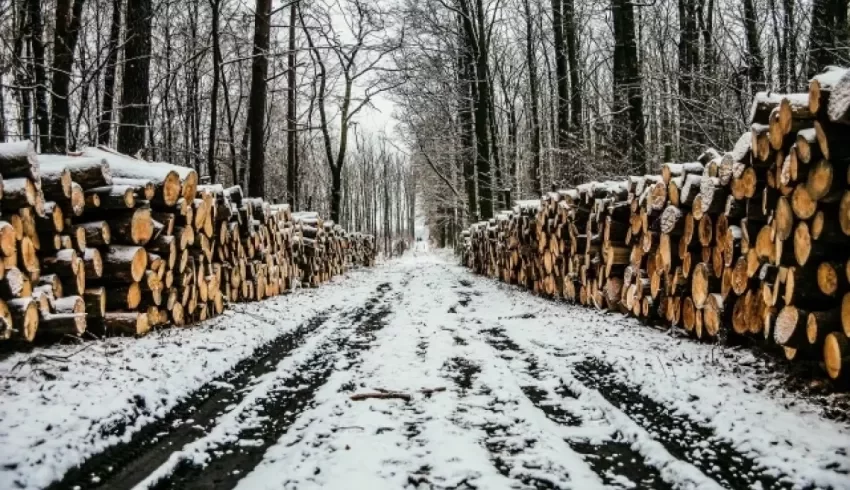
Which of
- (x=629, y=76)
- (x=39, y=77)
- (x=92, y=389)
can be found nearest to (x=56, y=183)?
(x=92, y=389)

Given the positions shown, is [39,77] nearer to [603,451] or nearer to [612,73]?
[603,451]

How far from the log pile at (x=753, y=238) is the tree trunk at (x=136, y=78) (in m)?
8.28

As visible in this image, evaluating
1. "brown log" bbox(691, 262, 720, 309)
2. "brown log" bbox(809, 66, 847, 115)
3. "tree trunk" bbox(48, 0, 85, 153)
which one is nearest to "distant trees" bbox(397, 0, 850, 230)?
"brown log" bbox(691, 262, 720, 309)

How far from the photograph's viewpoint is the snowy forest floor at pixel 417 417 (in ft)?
10.4

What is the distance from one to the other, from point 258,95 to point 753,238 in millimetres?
12524

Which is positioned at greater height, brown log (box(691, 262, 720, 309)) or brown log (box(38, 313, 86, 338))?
brown log (box(691, 262, 720, 309))

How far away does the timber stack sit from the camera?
17.9 feet

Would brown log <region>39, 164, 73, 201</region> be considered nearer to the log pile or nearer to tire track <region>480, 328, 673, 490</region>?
tire track <region>480, 328, 673, 490</region>

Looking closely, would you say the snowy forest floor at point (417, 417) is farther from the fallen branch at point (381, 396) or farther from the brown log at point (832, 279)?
the brown log at point (832, 279)

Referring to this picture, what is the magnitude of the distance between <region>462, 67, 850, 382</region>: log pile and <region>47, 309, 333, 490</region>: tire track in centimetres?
446

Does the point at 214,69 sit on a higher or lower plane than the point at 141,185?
higher

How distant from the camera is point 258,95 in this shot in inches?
583

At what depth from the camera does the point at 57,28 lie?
11.8 m

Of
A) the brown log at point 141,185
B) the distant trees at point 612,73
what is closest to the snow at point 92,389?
the brown log at point 141,185
